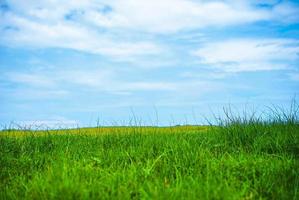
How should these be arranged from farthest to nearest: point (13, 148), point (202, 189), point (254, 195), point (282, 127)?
point (282, 127), point (13, 148), point (254, 195), point (202, 189)

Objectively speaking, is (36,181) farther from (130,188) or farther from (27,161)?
(27,161)

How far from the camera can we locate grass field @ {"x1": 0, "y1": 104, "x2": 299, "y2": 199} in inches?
238

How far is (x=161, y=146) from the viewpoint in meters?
8.91

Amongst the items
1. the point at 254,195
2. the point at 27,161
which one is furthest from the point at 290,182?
the point at 27,161

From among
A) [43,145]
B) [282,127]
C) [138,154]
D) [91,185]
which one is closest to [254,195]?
[91,185]

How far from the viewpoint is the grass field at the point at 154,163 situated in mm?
6047

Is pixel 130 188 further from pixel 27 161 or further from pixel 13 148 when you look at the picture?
pixel 13 148

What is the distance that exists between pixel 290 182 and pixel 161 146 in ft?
9.43

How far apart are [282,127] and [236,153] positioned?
209cm

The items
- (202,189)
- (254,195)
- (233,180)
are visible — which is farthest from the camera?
(233,180)

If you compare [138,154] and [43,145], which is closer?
[138,154]

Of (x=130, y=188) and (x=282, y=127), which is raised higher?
(x=282, y=127)

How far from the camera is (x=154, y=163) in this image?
7270 millimetres

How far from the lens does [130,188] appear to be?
6293 mm
